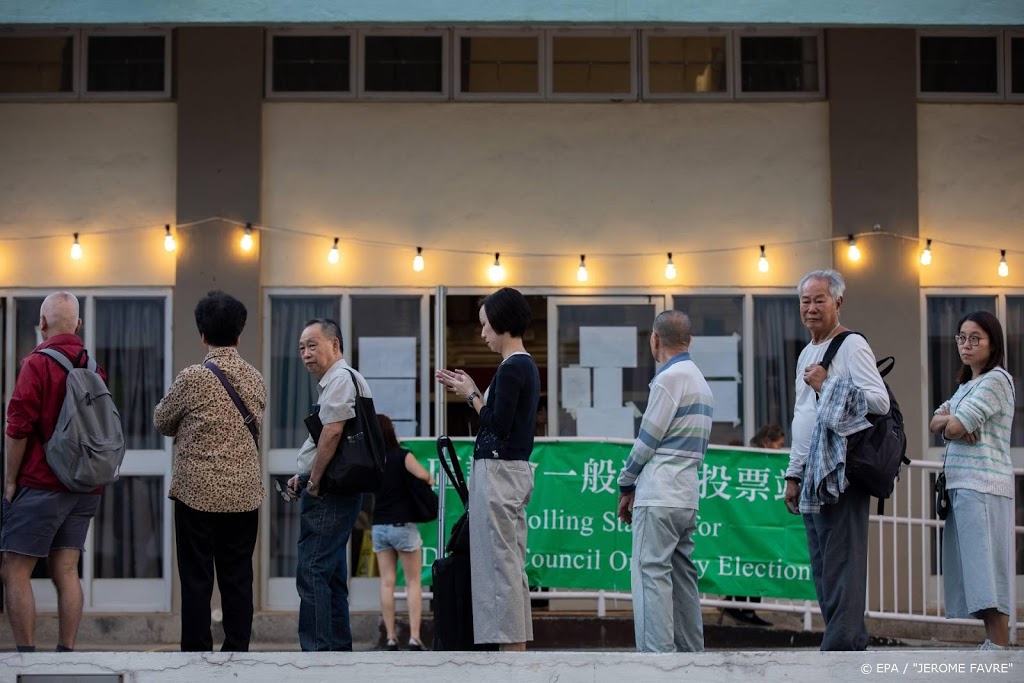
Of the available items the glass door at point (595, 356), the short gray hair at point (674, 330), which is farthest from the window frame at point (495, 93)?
the short gray hair at point (674, 330)

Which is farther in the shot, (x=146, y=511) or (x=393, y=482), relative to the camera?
(x=146, y=511)

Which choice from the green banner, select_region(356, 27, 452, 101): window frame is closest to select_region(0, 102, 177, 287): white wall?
select_region(356, 27, 452, 101): window frame

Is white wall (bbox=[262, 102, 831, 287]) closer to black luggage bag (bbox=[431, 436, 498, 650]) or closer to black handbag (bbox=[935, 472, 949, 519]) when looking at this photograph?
black handbag (bbox=[935, 472, 949, 519])

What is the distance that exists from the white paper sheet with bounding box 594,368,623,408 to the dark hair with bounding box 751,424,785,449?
1.14 meters

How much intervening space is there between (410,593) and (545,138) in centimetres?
390

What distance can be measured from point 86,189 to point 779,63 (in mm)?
5883

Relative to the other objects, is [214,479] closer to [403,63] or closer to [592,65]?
[403,63]

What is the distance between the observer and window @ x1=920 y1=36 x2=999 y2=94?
1093 centimetres

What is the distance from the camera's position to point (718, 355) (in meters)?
10.8

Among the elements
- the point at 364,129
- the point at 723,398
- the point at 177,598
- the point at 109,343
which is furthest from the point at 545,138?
the point at 177,598

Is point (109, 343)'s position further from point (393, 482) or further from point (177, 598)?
point (393, 482)

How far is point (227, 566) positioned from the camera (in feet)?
23.3

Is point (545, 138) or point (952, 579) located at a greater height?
point (545, 138)

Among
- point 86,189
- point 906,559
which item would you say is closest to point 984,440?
point 906,559
